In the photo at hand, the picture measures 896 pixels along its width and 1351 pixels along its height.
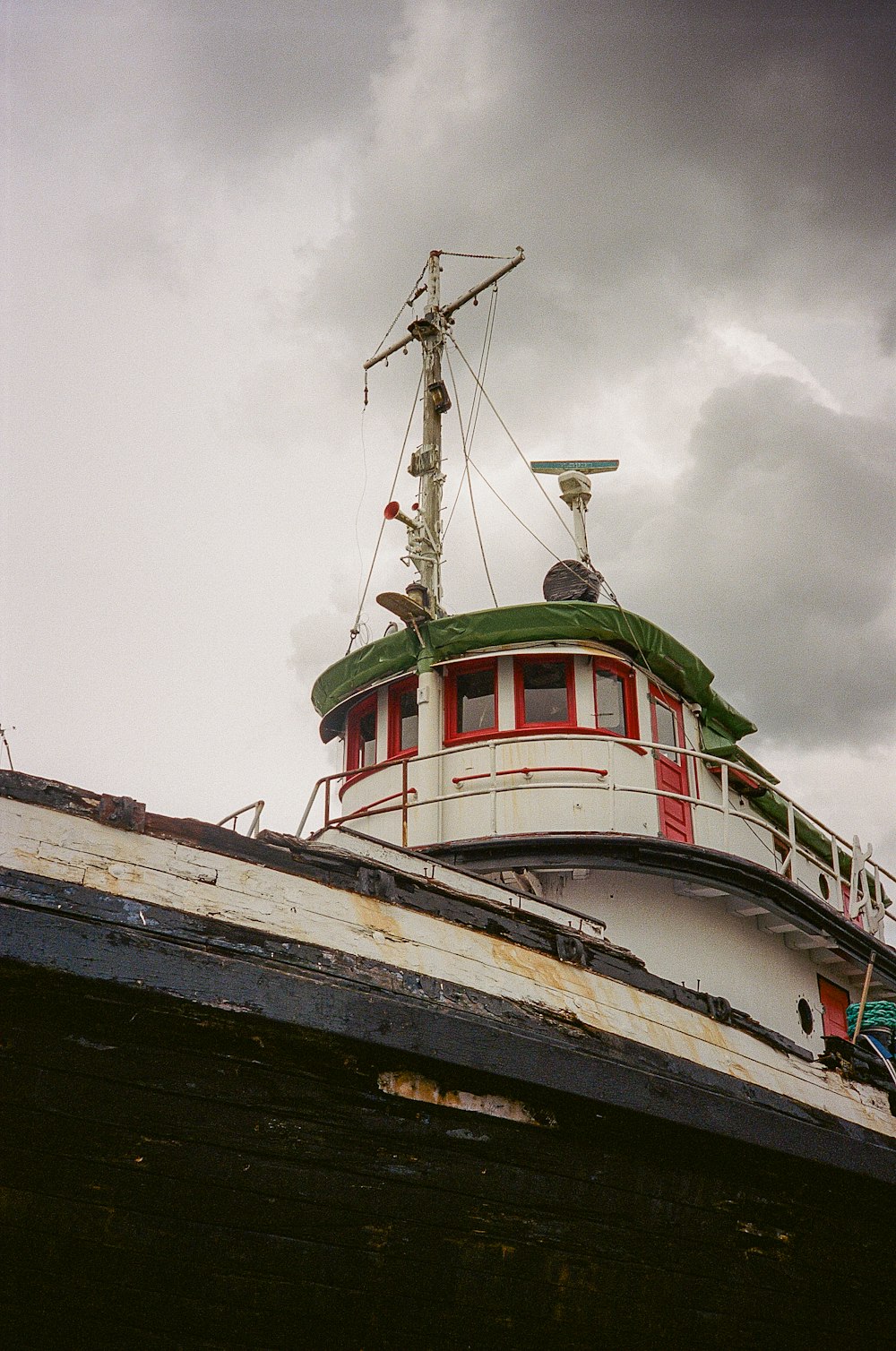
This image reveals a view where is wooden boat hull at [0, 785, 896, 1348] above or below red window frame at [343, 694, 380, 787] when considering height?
below

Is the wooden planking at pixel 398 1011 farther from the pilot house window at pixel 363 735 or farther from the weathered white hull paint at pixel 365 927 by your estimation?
the pilot house window at pixel 363 735

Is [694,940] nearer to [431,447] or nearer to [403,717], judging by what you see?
[403,717]

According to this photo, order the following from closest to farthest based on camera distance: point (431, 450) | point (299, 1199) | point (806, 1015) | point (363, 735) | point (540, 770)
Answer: point (299, 1199), point (540, 770), point (806, 1015), point (363, 735), point (431, 450)

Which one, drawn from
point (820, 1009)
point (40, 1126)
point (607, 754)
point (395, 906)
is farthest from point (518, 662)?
point (40, 1126)

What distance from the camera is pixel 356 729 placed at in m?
10.5

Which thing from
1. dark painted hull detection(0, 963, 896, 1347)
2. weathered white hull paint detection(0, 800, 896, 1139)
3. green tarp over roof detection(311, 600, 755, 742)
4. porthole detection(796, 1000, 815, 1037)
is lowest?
dark painted hull detection(0, 963, 896, 1347)

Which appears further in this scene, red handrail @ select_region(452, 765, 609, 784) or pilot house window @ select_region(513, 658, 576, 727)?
pilot house window @ select_region(513, 658, 576, 727)

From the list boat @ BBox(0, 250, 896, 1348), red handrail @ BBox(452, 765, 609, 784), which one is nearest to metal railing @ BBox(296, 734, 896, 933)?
red handrail @ BBox(452, 765, 609, 784)

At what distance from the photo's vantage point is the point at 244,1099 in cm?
414

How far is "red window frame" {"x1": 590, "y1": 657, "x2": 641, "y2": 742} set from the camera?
9477mm

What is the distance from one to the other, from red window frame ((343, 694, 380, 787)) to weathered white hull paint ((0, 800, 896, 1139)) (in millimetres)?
4964

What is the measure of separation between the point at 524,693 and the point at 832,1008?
4131 mm

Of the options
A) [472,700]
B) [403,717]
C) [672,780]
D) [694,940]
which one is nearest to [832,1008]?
[694,940]

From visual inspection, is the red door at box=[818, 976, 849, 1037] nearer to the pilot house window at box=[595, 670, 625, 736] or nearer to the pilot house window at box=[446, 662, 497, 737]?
the pilot house window at box=[595, 670, 625, 736]
